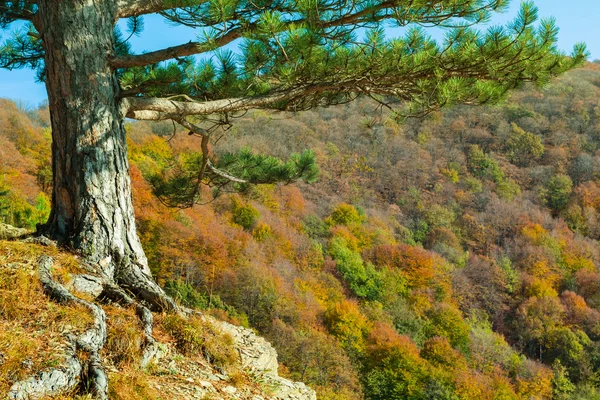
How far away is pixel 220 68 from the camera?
3.49 m

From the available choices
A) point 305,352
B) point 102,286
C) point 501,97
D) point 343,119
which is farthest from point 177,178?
point 343,119

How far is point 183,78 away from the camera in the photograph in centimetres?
361

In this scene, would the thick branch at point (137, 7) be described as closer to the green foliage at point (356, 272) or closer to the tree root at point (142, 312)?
the tree root at point (142, 312)

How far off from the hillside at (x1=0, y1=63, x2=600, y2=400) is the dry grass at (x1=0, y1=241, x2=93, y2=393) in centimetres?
2

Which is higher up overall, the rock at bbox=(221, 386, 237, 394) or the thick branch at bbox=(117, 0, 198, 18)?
→ the thick branch at bbox=(117, 0, 198, 18)

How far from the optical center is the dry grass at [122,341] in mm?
2320

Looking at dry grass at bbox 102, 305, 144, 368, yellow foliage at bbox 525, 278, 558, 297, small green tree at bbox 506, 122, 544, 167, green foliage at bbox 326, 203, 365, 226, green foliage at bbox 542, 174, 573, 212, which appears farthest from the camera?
small green tree at bbox 506, 122, 544, 167

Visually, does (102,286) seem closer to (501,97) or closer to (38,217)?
(501,97)

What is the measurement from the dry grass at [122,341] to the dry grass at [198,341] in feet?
0.79

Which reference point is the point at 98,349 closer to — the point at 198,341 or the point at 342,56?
the point at 198,341

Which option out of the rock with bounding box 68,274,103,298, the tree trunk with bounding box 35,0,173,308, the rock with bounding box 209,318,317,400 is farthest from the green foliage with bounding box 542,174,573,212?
the rock with bounding box 68,274,103,298

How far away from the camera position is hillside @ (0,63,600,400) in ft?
66.8

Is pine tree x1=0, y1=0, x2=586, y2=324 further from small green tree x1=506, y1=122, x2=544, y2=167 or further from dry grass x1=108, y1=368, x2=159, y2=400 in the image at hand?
small green tree x1=506, y1=122, x2=544, y2=167

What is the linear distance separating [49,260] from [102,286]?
0.99 feet
